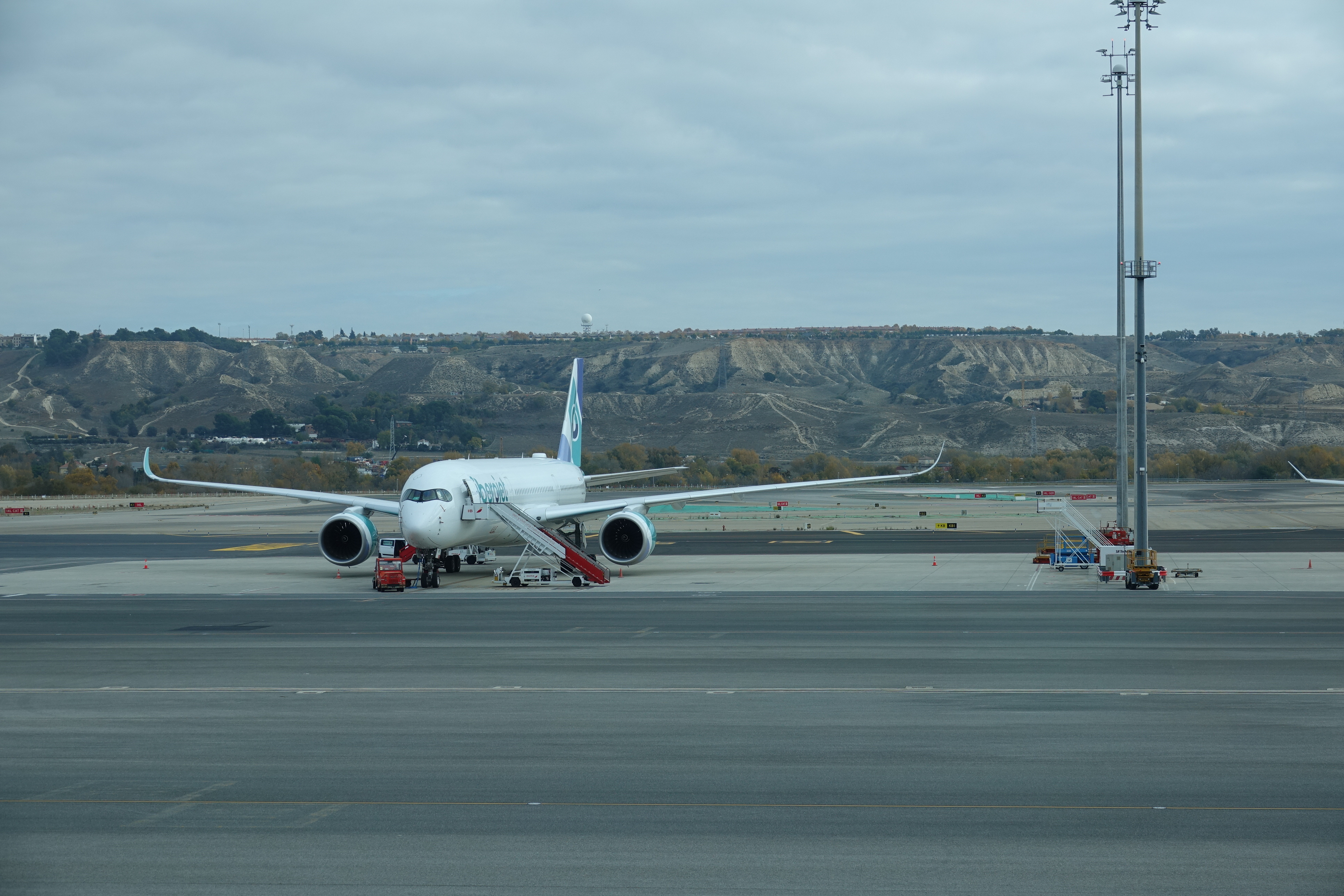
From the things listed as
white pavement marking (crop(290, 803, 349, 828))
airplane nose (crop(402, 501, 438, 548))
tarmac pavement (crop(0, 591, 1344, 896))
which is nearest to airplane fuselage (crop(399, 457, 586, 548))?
airplane nose (crop(402, 501, 438, 548))

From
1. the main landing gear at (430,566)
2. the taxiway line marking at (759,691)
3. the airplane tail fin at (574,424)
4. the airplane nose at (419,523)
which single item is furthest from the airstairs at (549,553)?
the taxiway line marking at (759,691)

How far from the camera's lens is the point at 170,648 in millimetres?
24641

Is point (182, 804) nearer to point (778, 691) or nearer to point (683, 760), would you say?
point (683, 760)

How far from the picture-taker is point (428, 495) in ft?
121

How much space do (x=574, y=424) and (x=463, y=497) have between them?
16.1m

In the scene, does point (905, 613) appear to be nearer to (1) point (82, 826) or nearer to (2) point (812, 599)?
(2) point (812, 599)

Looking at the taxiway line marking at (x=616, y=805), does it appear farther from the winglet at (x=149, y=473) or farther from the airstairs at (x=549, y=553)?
the winglet at (x=149, y=473)

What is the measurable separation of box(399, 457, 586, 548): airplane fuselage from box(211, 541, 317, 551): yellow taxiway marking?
57.2ft

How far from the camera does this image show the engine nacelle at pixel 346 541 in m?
40.2

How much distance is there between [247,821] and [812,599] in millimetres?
21896

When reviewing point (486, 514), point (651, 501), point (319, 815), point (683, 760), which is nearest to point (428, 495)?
point (486, 514)

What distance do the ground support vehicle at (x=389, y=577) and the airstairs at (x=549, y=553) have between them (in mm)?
3448

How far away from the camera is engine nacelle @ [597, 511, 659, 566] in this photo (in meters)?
39.2

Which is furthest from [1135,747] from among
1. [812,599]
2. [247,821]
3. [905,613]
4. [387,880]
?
[812,599]
